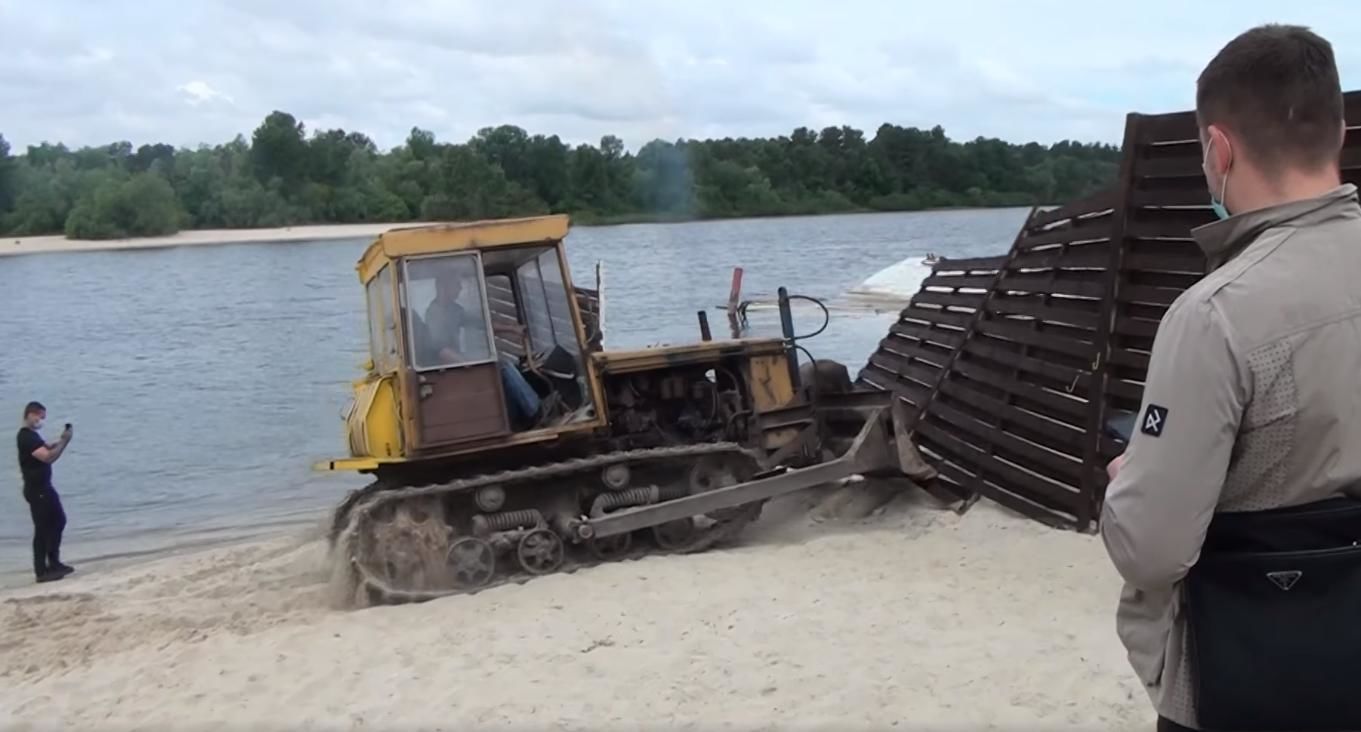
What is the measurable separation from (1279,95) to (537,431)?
23.7 feet

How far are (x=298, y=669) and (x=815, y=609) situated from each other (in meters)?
2.73

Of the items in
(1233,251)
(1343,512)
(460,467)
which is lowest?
(460,467)

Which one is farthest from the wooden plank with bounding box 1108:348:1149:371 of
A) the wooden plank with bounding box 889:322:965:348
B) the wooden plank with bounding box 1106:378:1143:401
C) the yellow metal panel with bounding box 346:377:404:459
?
the yellow metal panel with bounding box 346:377:404:459

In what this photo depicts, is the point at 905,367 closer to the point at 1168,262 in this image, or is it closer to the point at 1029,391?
the point at 1029,391

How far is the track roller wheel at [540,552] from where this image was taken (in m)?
9.00

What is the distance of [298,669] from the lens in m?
7.06

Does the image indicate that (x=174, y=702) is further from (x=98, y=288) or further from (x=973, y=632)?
(x=98, y=288)

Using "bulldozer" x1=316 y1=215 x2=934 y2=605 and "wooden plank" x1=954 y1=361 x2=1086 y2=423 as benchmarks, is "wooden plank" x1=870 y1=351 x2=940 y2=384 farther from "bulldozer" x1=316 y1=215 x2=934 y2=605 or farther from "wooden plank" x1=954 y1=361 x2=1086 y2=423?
"bulldozer" x1=316 y1=215 x2=934 y2=605

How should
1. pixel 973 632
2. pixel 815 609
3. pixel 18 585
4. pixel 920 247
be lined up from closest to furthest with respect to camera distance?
pixel 973 632 → pixel 815 609 → pixel 18 585 → pixel 920 247

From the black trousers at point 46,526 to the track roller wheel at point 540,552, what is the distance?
577 centimetres

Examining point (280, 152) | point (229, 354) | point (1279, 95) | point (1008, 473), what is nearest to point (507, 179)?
point (229, 354)

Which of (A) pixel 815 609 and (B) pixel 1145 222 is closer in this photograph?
(A) pixel 815 609

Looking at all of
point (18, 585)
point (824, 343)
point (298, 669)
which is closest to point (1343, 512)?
point (298, 669)

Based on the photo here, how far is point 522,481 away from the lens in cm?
916
